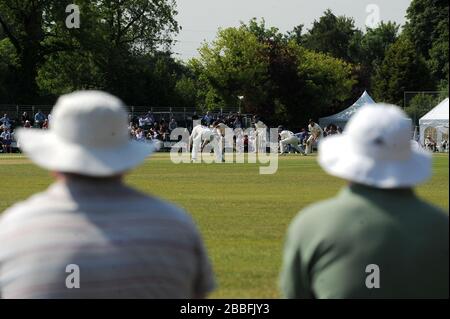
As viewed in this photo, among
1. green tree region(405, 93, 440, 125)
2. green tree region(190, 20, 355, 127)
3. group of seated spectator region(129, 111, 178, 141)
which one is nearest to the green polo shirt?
group of seated spectator region(129, 111, 178, 141)

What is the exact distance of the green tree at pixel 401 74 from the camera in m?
116

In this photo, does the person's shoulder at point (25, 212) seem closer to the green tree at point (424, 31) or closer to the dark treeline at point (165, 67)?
the dark treeline at point (165, 67)

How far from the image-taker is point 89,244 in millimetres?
5562

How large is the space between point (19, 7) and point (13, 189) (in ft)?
222

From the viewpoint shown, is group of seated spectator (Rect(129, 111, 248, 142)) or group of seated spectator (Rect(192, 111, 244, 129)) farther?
group of seated spectator (Rect(192, 111, 244, 129))

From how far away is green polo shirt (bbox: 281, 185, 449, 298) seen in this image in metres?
5.88

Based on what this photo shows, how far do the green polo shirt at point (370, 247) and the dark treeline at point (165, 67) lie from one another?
69.6m

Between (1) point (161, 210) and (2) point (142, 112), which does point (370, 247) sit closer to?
(1) point (161, 210)

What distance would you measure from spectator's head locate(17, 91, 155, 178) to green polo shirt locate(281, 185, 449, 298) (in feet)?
3.25

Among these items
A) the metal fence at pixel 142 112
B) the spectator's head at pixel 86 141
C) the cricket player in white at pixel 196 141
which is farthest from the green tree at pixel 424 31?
the spectator's head at pixel 86 141

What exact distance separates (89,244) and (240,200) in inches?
703

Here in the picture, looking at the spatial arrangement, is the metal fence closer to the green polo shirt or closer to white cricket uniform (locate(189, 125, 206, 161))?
white cricket uniform (locate(189, 125, 206, 161))

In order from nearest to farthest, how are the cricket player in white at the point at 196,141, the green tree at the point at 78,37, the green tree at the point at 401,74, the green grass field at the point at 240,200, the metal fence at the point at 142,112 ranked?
1. the green grass field at the point at 240,200
2. the cricket player in white at the point at 196,141
3. the metal fence at the point at 142,112
4. the green tree at the point at 78,37
5. the green tree at the point at 401,74

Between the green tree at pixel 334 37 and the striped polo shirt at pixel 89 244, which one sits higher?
the green tree at pixel 334 37
